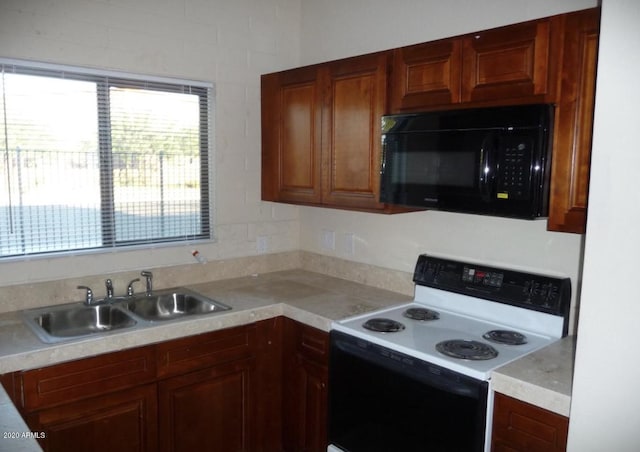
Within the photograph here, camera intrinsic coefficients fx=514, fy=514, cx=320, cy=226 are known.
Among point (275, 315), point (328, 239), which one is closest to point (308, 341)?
point (275, 315)

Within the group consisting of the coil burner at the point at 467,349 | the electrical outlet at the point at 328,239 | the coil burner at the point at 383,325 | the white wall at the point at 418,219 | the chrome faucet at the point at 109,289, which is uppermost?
the white wall at the point at 418,219

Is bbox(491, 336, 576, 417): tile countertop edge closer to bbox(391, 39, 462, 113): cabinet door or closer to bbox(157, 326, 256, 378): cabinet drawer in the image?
bbox(391, 39, 462, 113): cabinet door

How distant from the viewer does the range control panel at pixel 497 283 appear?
2.08 meters

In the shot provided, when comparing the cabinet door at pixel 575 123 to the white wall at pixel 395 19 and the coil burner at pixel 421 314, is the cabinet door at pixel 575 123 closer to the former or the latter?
the white wall at pixel 395 19

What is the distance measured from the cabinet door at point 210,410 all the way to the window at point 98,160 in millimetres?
846

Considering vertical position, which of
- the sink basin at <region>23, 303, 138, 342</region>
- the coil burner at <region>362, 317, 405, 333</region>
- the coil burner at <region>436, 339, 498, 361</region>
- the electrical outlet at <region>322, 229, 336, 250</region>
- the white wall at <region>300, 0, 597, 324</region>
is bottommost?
the sink basin at <region>23, 303, 138, 342</region>

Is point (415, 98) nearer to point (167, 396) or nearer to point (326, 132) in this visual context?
point (326, 132)

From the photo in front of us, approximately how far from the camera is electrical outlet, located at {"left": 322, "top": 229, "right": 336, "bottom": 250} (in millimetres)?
3170

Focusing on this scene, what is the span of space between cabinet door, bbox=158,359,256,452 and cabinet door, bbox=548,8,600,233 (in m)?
1.59

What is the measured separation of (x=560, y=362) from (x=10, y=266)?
2.34 m

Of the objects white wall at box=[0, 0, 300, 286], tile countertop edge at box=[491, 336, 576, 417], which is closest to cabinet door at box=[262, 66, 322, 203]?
white wall at box=[0, 0, 300, 286]

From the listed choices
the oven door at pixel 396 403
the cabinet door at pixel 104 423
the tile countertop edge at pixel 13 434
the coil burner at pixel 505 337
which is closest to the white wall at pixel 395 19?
the coil burner at pixel 505 337

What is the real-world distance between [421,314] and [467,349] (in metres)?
0.45

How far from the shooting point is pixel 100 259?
2605 millimetres
